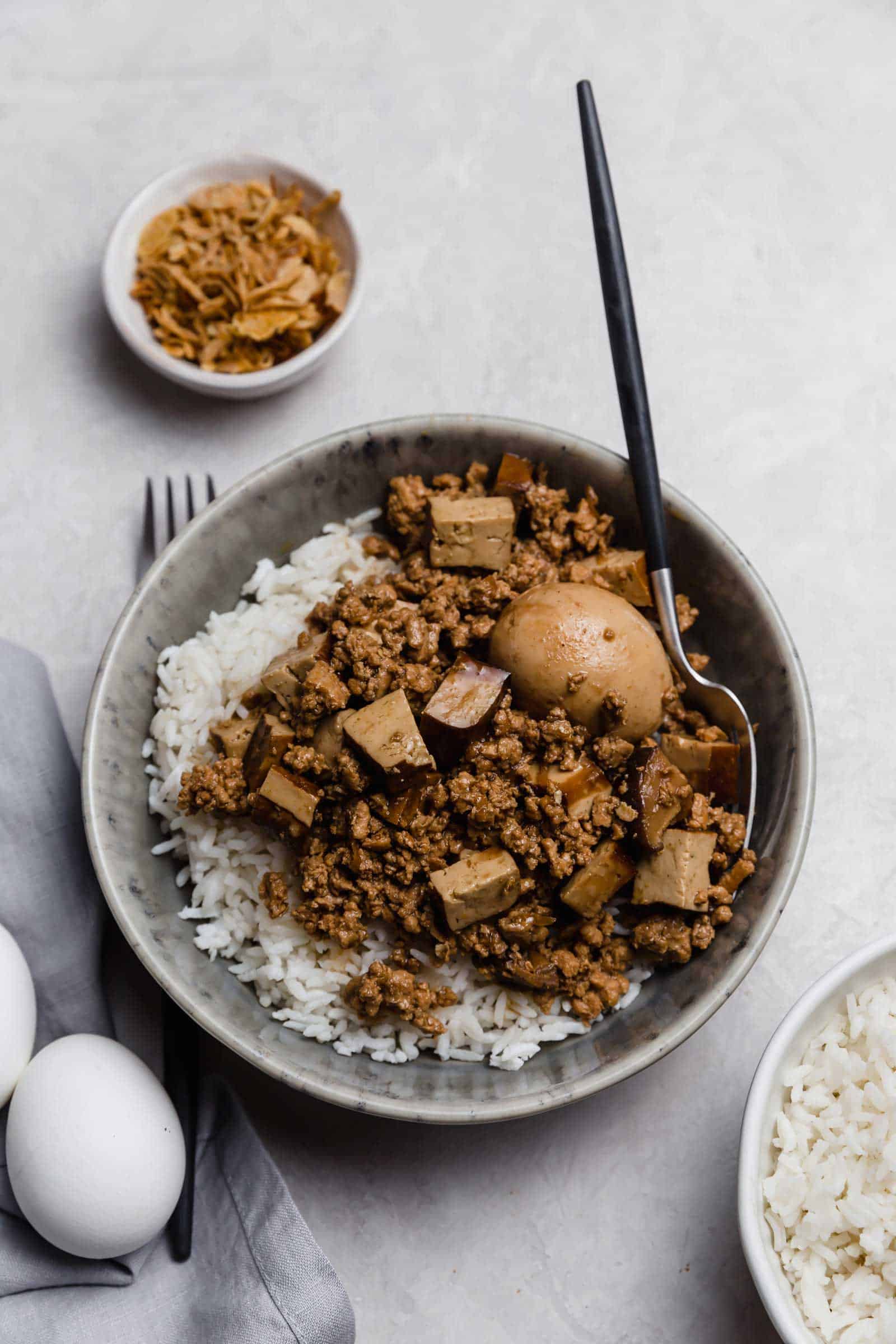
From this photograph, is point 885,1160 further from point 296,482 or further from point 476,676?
point 296,482

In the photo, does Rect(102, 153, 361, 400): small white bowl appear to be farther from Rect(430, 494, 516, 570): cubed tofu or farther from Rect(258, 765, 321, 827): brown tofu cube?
Rect(258, 765, 321, 827): brown tofu cube

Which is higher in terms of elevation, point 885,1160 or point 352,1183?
point 885,1160

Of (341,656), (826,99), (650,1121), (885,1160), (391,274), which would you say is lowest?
(650,1121)

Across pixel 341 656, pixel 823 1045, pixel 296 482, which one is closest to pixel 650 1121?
pixel 823 1045

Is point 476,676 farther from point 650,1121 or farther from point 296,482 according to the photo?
point 650,1121

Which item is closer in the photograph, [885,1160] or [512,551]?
[885,1160]

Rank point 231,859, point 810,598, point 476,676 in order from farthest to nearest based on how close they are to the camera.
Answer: point 810,598 < point 231,859 < point 476,676

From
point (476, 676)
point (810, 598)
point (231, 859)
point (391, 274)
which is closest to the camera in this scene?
point (476, 676)

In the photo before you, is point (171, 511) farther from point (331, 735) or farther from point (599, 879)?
point (599, 879)
